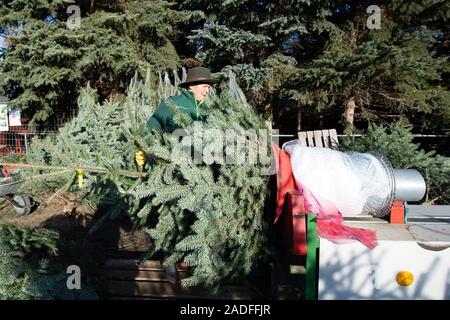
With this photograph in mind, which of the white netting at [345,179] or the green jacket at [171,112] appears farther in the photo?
the green jacket at [171,112]

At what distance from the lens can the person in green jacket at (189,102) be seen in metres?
2.67

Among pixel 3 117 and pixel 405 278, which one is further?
pixel 3 117

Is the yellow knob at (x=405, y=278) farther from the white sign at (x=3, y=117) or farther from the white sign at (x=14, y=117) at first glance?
the white sign at (x=14, y=117)

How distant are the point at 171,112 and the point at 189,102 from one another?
0.69m

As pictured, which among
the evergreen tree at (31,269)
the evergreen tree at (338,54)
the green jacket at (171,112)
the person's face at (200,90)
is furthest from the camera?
the evergreen tree at (338,54)

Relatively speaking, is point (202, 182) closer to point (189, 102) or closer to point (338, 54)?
point (189, 102)

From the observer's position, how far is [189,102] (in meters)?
3.16

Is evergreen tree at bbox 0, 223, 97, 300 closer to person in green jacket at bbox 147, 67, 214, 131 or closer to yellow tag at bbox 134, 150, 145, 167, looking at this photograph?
yellow tag at bbox 134, 150, 145, 167

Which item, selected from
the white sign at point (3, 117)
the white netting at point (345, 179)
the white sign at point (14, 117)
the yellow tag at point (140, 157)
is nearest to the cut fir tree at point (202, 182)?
the yellow tag at point (140, 157)

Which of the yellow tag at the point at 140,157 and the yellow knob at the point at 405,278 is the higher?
the yellow tag at the point at 140,157

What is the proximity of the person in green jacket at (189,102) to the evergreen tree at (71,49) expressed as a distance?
575 centimetres

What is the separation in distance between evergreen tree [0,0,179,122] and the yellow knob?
7.82 metres

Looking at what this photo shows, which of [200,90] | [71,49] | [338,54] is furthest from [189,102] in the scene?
[71,49]
